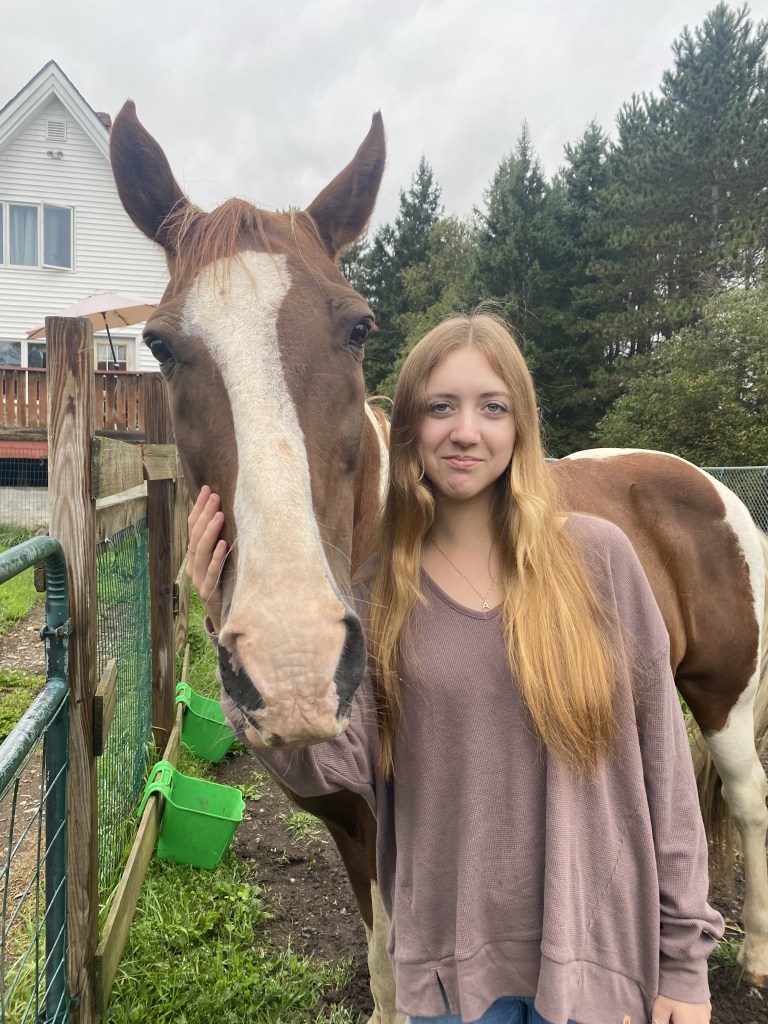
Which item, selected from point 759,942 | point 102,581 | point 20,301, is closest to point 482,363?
point 102,581

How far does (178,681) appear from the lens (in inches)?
189

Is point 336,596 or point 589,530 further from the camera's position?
point 589,530

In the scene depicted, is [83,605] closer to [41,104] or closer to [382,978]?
[382,978]

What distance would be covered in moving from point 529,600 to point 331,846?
9.08 feet

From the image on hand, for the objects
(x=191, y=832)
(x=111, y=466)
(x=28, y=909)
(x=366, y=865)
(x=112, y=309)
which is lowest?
(x=28, y=909)

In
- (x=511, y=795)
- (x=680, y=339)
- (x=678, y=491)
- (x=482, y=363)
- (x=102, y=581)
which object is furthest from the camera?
(x=680, y=339)

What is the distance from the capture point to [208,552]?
1317 millimetres

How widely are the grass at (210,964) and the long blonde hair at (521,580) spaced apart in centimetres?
170

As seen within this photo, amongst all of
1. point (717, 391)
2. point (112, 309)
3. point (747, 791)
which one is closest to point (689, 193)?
point (717, 391)

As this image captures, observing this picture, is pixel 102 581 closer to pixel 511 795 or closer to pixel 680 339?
Answer: pixel 511 795

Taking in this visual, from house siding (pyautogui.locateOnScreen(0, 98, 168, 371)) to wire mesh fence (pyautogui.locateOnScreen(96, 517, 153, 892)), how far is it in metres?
12.5

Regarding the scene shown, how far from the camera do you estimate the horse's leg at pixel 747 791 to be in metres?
2.82

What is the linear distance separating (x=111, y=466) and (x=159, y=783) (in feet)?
6.08

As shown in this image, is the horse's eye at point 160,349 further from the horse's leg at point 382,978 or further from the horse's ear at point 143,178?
the horse's leg at point 382,978
